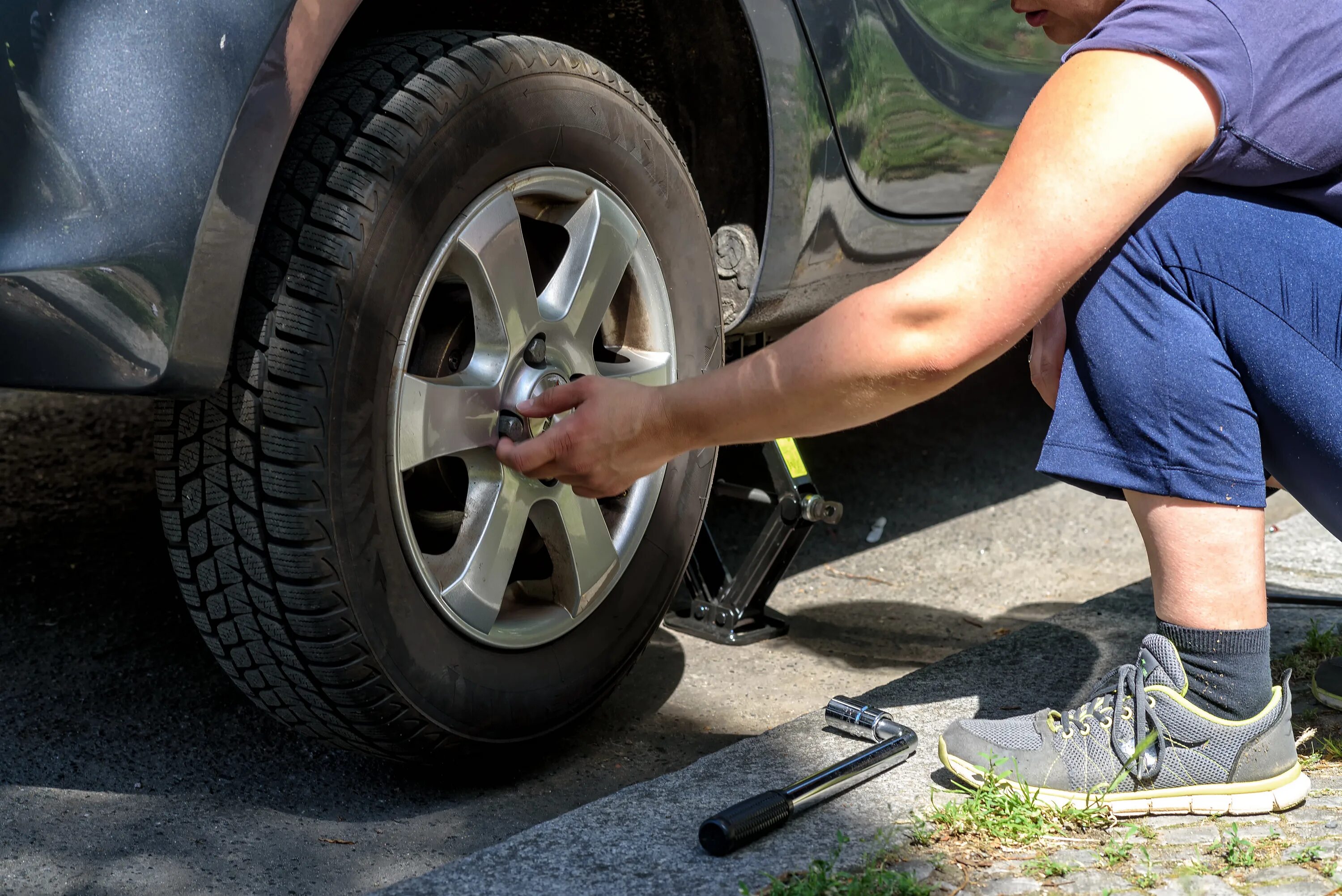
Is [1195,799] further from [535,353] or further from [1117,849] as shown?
[535,353]

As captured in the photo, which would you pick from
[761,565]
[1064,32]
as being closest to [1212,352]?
[1064,32]

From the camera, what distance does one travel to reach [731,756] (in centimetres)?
166

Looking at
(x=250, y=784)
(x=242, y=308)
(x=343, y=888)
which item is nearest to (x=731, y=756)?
(x=343, y=888)

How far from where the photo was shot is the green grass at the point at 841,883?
1.27 metres

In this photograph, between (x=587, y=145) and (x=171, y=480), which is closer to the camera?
(x=171, y=480)

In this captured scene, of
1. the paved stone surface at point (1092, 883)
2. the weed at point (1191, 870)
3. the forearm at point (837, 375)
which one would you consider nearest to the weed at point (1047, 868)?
the paved stone surface at point (1092, 883)

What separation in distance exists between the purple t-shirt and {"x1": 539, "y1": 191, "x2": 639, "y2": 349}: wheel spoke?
680 millimetres

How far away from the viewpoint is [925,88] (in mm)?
2145

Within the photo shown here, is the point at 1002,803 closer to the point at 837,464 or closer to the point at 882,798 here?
the point at 882,798

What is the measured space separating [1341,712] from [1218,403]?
2.06ft

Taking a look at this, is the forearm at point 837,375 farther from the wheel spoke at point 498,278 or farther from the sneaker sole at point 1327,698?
the sneaker sole at point 1327,698

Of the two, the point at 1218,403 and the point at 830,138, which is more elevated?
the point at 830,138

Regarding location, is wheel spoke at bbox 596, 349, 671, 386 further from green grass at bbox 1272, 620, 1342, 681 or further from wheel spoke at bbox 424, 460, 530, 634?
green grass at bbox 1272, 620, 1342, 681

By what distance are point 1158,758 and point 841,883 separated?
450 mm
